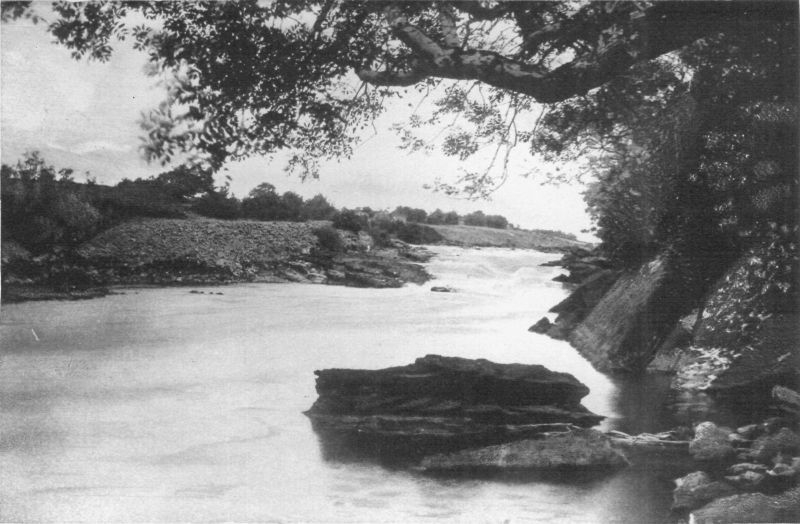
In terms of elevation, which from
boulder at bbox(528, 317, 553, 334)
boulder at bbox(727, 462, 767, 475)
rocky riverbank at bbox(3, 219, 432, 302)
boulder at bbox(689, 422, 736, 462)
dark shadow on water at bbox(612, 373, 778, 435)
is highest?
rocky riverbank at bbox(3, 219, 432, 302)

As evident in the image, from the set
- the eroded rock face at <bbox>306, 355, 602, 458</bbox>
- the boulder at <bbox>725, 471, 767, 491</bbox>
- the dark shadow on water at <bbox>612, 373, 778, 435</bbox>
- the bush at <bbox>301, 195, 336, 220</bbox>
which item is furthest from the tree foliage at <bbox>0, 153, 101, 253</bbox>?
the boulder at <bbox>725, 471, 767, 491</bbox>

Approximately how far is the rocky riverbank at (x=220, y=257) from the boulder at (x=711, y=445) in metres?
2.56

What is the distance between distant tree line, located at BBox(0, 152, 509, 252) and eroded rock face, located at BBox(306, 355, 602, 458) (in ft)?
4.08

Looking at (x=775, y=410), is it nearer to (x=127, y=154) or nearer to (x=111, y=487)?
(x=111, y=487)

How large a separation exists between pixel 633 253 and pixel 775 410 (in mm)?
2121

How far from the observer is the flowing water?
365 cm

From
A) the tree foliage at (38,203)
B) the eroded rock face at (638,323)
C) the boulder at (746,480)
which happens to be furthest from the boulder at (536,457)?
the tree foliage at (38,203)

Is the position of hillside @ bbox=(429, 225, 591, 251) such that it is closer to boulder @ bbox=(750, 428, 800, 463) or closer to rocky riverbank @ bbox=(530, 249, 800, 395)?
rocky riverbank @ bbox=(530, 249, 800, 395)

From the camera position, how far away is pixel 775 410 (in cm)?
402

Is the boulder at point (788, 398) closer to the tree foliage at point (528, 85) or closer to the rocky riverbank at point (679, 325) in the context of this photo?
the rocky riverbank at point (679, 325)

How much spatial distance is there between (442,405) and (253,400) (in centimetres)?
137

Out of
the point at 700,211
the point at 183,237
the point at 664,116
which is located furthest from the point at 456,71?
the point at 183,237

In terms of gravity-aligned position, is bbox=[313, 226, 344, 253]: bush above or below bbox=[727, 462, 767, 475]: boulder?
above

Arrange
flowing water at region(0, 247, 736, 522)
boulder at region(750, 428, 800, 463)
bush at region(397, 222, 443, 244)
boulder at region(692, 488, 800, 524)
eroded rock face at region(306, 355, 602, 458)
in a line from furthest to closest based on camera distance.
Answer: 1. bush at region(397, 222, 443, 244)
2. eroded rock face at region(306, 355, 602, 458)
3. boulder at region(750, 428, 800, 463)
4. flowing water at region(0, 247, 736, 522)
5. boulder at region(692, 488, 800, 524)
